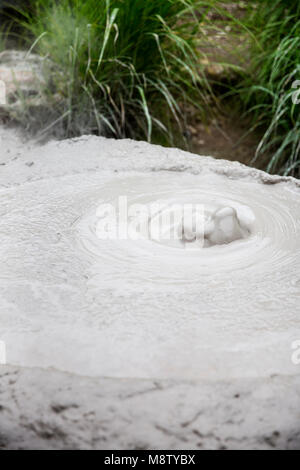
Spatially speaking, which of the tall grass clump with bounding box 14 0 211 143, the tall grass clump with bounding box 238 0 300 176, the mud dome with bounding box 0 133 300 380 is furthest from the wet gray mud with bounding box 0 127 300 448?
the tall grass clump with bounding box 238 0 300 176

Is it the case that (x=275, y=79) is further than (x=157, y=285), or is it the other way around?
(x=275, y=79)

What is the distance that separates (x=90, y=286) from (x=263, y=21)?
1958mm

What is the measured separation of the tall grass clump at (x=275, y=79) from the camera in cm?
225

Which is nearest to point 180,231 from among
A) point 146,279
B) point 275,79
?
point 146,279

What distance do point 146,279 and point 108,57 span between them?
1.34 meters

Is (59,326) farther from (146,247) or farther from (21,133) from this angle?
(21,133)

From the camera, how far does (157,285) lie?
1051mm

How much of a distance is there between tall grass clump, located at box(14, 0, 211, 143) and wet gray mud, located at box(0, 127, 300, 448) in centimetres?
55

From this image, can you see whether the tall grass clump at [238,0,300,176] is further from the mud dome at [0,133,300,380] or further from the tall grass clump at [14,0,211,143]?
the mud dome at [0,133,300,380]

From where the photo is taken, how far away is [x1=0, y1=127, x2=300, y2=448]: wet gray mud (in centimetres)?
81

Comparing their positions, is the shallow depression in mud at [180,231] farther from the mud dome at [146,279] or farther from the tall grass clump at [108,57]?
the tall grass clump at [108,57]

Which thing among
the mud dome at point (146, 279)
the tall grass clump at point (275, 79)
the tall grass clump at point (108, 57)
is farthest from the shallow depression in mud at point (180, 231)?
the tall grass clump at point (275, 79)

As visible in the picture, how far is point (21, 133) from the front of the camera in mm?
2104

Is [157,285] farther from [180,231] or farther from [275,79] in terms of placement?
[275,79]
